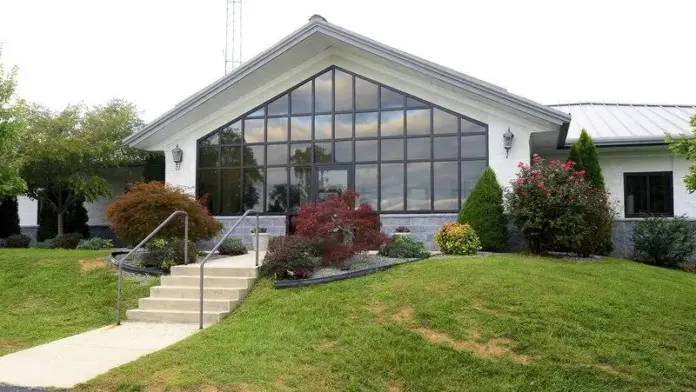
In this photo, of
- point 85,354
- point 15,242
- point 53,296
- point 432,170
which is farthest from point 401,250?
point 15,242

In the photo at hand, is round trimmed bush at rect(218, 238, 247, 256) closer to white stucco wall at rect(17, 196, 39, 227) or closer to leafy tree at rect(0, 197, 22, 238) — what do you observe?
leafy tree at rect(0, 197, 22, 238)

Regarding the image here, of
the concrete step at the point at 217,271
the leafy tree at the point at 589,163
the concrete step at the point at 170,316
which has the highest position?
the leafy tree at the point at 589,163

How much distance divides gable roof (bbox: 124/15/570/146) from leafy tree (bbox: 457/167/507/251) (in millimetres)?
1859

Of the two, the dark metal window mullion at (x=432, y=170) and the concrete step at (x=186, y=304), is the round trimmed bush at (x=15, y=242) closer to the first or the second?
the concrete step at (x=186, y=304)

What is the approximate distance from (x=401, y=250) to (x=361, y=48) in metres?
5.74

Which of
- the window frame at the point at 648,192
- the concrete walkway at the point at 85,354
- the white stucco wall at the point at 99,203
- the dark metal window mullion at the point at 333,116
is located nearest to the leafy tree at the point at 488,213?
the dark metal window mullion at the point at 333,116

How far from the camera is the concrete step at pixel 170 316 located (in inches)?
349

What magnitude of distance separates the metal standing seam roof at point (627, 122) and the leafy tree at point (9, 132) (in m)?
15.5

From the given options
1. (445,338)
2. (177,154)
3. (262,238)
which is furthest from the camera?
(177,154)

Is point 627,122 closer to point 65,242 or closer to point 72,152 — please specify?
point 72,152

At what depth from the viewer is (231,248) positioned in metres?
13.7

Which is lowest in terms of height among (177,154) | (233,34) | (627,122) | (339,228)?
(339,228)

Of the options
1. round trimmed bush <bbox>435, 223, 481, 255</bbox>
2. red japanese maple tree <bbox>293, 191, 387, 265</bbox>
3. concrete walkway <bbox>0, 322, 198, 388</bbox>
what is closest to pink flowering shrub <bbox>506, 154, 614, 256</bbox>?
round trimmed bush <bbox>435, 223, 481, 255</bbox>

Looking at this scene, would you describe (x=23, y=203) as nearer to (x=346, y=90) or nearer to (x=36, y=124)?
(x=36, y=124)
